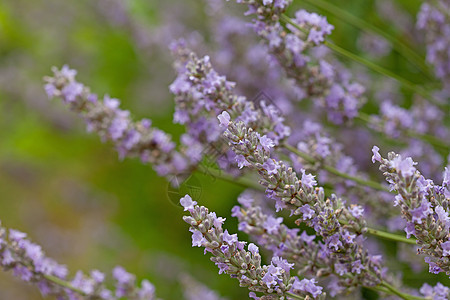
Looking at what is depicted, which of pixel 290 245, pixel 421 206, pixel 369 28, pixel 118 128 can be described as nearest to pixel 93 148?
pixel 118 128

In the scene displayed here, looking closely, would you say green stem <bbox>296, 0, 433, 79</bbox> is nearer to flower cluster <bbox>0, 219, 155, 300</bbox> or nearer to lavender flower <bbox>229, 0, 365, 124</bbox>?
lavender flower <bbox>229, 0, 365, 124</bbox>

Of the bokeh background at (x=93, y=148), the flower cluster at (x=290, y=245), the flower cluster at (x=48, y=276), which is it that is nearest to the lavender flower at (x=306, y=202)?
the flower cluster at (x=290, y=245)

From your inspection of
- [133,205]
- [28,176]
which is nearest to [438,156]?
[133,205]

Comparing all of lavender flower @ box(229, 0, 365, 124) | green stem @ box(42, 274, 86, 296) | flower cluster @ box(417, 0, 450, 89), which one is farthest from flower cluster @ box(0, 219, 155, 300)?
flower cluster @ box(417, 0, 450, 89)

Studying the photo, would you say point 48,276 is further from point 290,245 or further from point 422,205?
point 422,205

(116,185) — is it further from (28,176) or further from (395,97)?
(395,97)

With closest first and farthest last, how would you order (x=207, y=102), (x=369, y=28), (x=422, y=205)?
(x=422, y=205)
(x=207, y=102)
(x=369, y=28)
